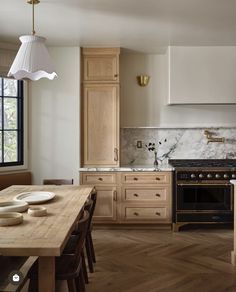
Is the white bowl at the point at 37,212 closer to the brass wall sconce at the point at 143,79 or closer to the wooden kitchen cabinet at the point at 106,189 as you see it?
the wooden kitchen cabinet at the point at 106,189

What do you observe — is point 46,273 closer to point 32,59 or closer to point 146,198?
point 32,59

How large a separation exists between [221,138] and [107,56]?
6.51 ft

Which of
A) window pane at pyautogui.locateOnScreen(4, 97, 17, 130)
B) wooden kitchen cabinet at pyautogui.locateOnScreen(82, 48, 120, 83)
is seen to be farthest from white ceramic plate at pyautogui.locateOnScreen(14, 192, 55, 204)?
wooden kitchen cabinet at pyautogui.locateOnScreen(82, 48, 120, 83)

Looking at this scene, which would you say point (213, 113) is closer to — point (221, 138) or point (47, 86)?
point (221, 138)

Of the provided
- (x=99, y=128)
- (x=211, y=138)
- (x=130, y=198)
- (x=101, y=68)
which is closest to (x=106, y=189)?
(x=130, y=198)

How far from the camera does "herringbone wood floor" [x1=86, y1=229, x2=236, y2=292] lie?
9.80ft

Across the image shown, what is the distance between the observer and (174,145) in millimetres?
Result: 5230

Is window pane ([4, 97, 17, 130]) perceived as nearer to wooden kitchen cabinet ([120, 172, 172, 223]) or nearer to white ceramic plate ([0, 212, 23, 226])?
wooden kitchen cabinet ([120, 172, 172, 223])

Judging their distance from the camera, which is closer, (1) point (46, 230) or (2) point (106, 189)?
(1) point (46, 230)

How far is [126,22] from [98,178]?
1982mm

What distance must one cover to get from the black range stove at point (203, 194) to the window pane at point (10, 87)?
93.2 inches

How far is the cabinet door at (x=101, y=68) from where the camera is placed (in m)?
4.80

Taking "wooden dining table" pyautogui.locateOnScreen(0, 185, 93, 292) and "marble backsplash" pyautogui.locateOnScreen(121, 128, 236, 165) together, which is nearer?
"wooden dining table" pyautogui.locateOnScreen(0, 185, 93, 292)

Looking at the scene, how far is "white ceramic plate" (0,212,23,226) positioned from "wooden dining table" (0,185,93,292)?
3 centimetres
